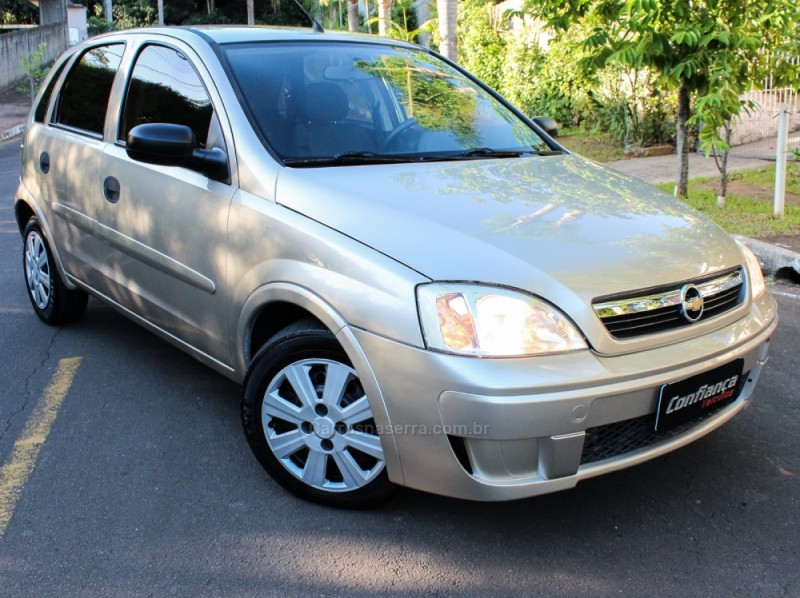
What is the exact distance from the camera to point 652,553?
9.25 ft

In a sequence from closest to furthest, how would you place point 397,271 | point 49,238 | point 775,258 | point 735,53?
point 397,271 < point 49,238 < point 775,258 < point 735,53

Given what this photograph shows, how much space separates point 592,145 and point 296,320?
41.3 feet

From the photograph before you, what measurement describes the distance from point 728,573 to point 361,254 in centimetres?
158

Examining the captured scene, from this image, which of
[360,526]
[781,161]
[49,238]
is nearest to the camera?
[360,526]

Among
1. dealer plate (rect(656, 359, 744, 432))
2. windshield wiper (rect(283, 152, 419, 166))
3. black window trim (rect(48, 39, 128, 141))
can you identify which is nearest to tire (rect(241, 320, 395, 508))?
windshield wiper (rect(283, 152, 419, 166))

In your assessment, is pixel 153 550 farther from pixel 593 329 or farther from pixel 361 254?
pixel 593 329

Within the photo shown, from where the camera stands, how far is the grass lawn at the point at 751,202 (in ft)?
24.8

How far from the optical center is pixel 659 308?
276 centimetres

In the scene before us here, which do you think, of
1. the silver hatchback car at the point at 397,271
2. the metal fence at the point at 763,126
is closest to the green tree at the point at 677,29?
the silver hatchback car at the point at 397,271

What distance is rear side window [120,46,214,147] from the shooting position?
12.0 ft

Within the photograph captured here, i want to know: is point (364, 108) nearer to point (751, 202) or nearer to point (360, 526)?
point (360, 526)

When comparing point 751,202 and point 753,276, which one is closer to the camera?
point 753,276

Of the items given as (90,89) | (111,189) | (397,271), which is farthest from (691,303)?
(90,89)

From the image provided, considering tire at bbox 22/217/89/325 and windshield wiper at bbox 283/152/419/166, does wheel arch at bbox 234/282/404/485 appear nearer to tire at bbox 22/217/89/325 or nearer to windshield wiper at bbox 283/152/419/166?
windshield wiper at bbox 283/152/419/166
